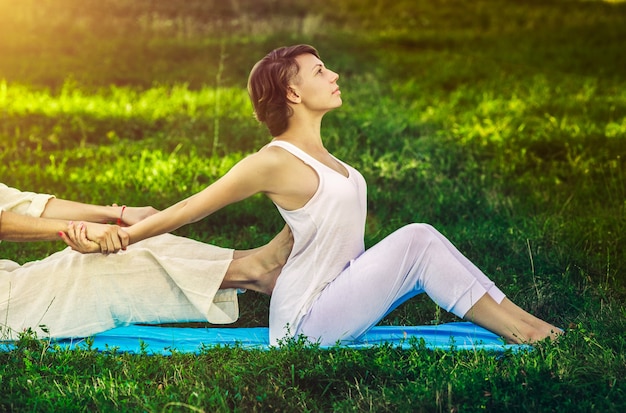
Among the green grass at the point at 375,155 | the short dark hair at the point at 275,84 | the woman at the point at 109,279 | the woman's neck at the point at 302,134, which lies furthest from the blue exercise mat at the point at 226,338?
the short dark hair at the point at 275,84

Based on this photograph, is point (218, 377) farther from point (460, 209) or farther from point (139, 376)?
point (460, 209)

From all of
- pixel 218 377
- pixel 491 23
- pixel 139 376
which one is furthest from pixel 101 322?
pixel 491 23

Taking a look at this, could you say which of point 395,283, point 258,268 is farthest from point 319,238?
point 258,268

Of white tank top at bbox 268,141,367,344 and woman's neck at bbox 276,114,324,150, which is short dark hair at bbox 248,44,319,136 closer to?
woman's neck at bbox 276,114,324,150

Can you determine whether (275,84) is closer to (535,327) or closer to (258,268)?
(258,268)

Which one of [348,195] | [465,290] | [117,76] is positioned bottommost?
[117,76]

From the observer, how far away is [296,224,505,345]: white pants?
12.8 feet

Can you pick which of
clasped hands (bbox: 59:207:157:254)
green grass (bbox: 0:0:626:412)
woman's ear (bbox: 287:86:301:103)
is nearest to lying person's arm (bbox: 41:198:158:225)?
clasped hands (bbox: 59:207:157:254)

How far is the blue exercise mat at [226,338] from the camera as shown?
4.19 m

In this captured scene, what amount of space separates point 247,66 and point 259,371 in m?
8.53

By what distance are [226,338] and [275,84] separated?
4.07 feet

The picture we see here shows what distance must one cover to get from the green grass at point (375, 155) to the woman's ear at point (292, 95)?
110cm

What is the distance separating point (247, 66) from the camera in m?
11.8

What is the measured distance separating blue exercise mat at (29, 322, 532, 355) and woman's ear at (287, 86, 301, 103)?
3.56 feet
